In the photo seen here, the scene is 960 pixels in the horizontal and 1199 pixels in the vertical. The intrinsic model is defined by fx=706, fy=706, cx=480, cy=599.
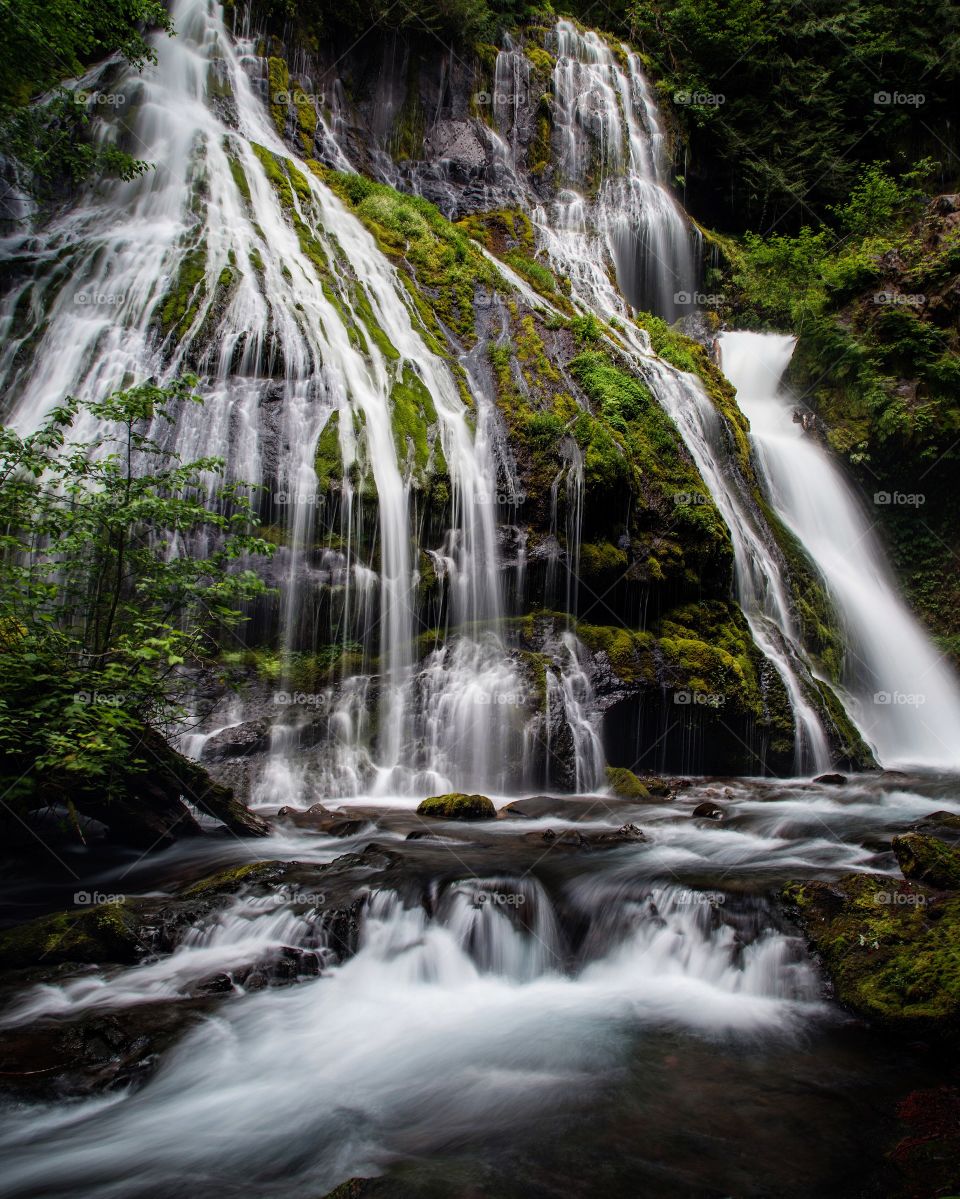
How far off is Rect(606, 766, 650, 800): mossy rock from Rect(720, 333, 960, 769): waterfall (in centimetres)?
568

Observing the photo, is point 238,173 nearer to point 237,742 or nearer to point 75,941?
point 237,742

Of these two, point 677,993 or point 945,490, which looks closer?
point 677,993

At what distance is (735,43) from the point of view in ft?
79.8

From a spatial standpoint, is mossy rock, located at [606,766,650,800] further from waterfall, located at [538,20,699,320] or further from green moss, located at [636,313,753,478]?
waterfall, located at [538,20,699,320]

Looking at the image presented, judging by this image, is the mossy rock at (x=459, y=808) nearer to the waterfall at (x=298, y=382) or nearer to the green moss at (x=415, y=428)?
the waterfall at (x=298, y=382)

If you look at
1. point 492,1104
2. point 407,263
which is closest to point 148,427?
point 407,263

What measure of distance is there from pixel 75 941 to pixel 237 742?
4.35m

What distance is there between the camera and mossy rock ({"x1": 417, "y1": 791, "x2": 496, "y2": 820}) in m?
7.91

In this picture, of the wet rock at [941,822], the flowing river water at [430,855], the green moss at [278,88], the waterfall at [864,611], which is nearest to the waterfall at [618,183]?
the flowing river water at [430,855]

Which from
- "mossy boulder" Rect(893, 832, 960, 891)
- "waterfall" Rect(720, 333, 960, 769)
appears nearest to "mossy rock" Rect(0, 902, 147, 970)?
"mossy boulder" Rect(893, 832, 960, 891)

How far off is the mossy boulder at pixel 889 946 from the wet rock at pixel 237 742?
6427 millimetres

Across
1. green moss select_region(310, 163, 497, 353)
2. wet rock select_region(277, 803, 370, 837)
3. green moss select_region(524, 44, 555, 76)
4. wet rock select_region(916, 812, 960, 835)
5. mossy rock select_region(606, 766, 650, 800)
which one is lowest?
wet rock select_region(277, 803, 370, 837)

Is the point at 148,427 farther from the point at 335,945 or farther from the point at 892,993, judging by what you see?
the point at 892,993

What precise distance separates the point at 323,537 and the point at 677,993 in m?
7.61
